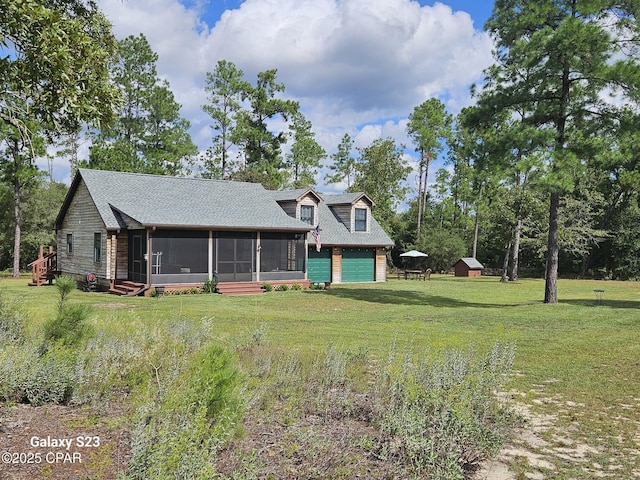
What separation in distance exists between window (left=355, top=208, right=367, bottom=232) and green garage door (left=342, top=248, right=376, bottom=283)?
1.26 meters

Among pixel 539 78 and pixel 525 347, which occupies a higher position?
pixel 539 78

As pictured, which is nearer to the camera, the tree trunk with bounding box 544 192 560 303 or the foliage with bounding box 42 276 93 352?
the foliage with bounding box 42 276 93 352

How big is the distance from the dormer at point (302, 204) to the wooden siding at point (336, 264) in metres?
2.53

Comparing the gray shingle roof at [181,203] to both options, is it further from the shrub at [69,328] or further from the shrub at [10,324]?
the shrub at [69,328]

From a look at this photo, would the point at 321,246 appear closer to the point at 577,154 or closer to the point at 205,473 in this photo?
the point at 577,154

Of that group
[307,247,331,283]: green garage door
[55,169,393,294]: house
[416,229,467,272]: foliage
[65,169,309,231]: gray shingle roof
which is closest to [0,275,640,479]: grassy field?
[55,169,393,294]: house

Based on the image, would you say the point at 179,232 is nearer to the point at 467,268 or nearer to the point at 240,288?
the point at 240,288

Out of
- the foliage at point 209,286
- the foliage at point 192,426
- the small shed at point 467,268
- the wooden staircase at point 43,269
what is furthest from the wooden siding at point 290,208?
the foliage at point 192,426

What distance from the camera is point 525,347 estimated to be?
35.1 feet

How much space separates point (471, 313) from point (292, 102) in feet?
110

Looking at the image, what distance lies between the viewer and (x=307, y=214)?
27.8m

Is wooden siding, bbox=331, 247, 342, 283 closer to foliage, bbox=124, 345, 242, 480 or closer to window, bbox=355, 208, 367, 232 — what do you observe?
window, bbox=355, 208, 367, 232

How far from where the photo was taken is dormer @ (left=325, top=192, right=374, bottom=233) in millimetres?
30859

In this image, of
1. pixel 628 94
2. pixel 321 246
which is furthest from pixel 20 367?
pixel 321 246
